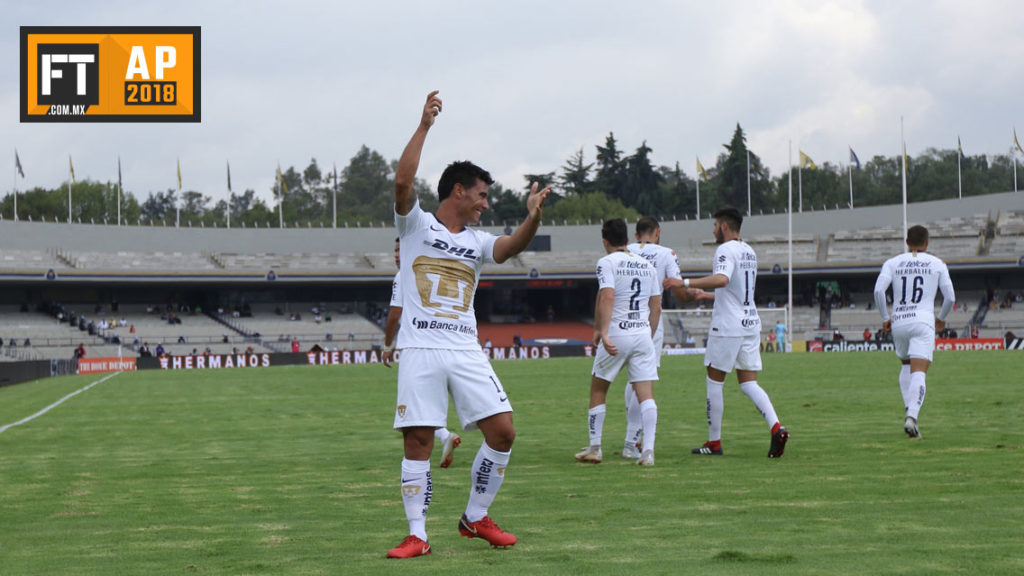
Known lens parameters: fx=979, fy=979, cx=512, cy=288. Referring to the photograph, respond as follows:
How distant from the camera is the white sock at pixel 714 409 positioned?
34.3 ft

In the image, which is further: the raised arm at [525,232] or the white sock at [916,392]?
the white sock at [916,392]

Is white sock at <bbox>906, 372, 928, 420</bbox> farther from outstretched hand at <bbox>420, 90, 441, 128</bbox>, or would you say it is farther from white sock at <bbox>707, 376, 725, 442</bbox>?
outstretched hand at <bbox>420, 90, 441, 128</bbox>

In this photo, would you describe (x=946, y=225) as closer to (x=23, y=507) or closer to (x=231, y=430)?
(x=231, y=430)

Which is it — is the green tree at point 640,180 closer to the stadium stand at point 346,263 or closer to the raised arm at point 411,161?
the stadium stand at point 346,263

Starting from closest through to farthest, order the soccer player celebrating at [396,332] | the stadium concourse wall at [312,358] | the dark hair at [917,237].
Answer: the soccer player celebrating at [396,332] → the dark hair at [917,237] → the stadium concourse wall at [312,358]

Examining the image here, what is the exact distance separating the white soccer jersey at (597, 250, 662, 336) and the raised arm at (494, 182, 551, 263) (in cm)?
420

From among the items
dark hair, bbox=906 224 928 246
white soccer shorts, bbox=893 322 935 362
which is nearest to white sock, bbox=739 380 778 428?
white soccer shorts, bbox=893 322 935 362

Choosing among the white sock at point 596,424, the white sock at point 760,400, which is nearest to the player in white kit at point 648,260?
the white sock at point 596,424

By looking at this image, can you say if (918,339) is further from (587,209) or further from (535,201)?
(587,209)

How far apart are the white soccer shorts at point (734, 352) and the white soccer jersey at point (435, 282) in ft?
16.5

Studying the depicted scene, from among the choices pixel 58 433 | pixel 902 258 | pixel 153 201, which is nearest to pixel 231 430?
pixel 58 433

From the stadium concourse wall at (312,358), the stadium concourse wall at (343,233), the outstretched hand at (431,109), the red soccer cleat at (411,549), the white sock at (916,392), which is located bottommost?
the stadium concourse wall at (312,358)

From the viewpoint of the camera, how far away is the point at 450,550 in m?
5.83

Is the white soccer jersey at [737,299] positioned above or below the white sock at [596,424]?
above
